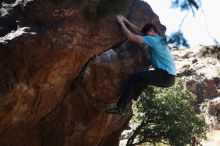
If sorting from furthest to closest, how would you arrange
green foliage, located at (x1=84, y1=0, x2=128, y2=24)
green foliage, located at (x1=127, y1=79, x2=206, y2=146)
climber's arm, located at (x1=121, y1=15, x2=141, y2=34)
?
green foliage, located at (x1=127, y1=79, x2=206, y2=146)
climber's arm, located at (x1=121, y1=15, x2=141, y2=34)
green foliage, located at (x1=84, y1=0, x2=128, y2=24)

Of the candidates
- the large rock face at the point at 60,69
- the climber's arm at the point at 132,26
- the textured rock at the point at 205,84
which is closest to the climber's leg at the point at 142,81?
the large rock face at the point at 60,69

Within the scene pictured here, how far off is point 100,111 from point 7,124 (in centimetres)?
307

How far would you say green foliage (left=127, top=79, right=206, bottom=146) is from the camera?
816 inches

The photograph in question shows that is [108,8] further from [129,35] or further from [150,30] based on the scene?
[150,30]

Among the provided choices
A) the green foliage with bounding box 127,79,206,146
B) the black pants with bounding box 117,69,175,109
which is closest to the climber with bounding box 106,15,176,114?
the black pants with bounding box 117,69,175,109

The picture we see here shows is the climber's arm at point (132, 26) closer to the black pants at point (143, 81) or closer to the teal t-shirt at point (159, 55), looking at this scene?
the teal t-shirt at point (159, 55)

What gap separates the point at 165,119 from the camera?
69.1 ft

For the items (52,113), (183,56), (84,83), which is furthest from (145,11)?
(183,56)

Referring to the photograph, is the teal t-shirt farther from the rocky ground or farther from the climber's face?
the rocky ground

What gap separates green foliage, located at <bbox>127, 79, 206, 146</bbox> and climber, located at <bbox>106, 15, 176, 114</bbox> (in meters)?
9.59

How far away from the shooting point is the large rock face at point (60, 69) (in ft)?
34.8

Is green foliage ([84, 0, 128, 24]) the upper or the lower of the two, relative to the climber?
upper

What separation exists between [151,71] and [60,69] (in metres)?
2.22

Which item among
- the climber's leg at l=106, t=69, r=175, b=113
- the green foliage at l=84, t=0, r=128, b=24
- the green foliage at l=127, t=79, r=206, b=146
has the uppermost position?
the green foliage at l=84, t=0, r=128, b=24
